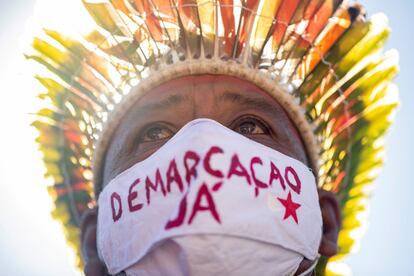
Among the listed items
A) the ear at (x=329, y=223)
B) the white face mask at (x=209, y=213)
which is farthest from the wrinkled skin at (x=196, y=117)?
the white face mask at (x=209, y=213)

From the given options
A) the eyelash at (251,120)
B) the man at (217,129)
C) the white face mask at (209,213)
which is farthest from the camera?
the eyelash at (251,120)

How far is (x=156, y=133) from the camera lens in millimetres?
2504

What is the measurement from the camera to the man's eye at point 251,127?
2.44 meters

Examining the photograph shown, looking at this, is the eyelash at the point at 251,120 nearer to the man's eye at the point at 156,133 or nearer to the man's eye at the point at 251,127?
the man's eye at the point at 251,127

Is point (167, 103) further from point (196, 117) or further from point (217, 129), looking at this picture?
point (217, 129)

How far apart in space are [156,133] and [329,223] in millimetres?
1152

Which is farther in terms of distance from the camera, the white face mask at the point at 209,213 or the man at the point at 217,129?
the man at the point at 217,129

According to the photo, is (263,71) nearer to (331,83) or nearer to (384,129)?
(331,83)

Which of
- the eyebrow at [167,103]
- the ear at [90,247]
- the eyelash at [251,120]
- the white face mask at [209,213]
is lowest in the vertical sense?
the ear at [90,247]

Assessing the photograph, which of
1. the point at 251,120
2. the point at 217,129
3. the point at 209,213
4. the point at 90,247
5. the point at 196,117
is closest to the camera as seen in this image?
the point at 209,213

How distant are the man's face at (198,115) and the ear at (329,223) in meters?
0.34

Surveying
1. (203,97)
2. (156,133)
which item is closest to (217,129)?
(203,97)

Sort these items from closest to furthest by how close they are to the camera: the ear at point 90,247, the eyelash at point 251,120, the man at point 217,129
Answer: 1. the man at point 217,129
2. the eyelash at point 251,120
3. the ear at point 90,247

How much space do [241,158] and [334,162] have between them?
1.38 m
